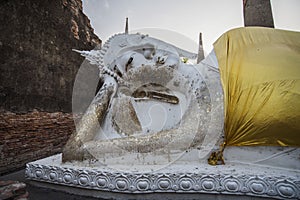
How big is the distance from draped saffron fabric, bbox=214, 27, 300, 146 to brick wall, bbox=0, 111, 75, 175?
302cm

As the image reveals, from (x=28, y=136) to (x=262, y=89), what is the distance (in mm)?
3499

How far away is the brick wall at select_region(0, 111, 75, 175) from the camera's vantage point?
2.90m

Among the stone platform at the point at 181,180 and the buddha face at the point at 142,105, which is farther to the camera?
the buddha face at the point at 142,105

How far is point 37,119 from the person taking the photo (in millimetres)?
3604

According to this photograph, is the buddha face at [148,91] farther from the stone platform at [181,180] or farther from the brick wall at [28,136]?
the brick wall at [28,136]

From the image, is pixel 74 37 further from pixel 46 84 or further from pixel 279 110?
pixel 279 110

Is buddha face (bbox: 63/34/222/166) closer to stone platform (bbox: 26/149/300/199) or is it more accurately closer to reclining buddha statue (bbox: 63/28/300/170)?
reclining buddha statue (bbox: 63/28/300/170)

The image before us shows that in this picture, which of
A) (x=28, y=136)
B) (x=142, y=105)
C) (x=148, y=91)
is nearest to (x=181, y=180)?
(x=142, y=105)

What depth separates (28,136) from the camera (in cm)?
336

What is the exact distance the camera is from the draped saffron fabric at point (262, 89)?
1.41 meters

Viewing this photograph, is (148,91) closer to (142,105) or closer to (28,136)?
(142,105)

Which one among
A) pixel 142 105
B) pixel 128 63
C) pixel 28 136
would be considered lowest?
pixel 28 136

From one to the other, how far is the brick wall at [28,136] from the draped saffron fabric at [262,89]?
302 cm

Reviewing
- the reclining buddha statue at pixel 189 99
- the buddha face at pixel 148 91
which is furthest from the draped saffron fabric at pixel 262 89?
the buddha face at pixel 148 91
